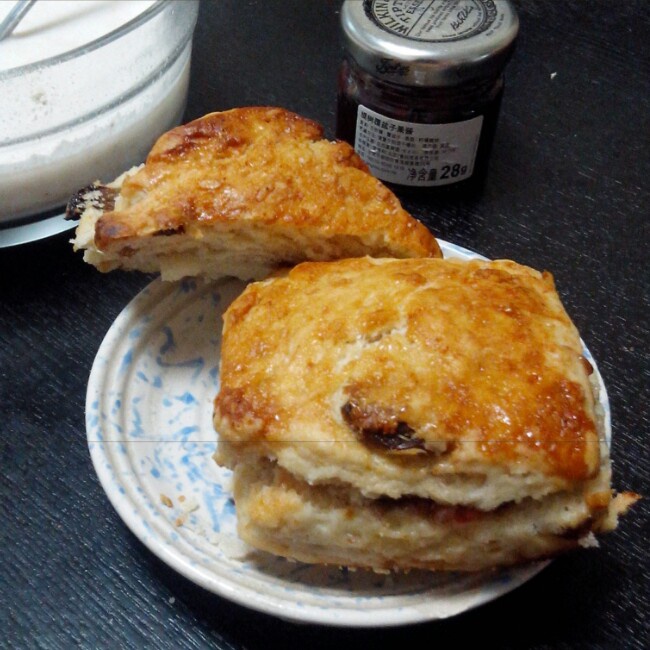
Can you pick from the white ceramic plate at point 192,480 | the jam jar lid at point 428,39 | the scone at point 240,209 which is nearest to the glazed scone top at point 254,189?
the scone at point 240,209

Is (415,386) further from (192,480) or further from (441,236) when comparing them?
(441,236)

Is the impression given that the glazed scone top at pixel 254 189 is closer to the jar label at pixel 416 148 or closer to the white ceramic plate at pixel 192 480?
the white ceramic plate at pixel 192 480

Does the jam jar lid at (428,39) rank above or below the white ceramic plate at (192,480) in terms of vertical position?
above

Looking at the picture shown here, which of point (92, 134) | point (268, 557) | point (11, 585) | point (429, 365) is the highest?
point (429, 365)

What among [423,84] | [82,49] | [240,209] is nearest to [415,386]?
[240,209]

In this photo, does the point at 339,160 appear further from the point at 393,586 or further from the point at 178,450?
the point at 393,586

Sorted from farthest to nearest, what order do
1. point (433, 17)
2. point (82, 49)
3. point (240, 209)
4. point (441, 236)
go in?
point (441, 236) → point (433, 17) → point (82, 49) → point (240, 209)

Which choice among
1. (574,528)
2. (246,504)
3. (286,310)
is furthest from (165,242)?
(574,528)
